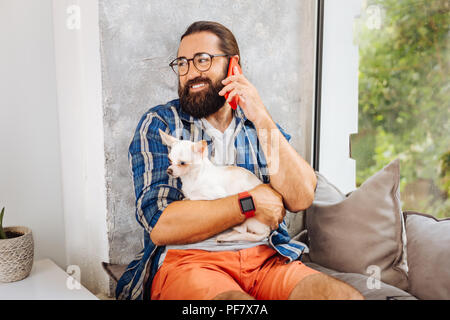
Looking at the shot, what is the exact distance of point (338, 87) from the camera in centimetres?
162

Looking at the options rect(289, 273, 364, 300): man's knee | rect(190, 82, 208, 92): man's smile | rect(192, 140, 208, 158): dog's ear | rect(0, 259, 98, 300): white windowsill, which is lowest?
rect(0, 259, 98, 300): white windowsill

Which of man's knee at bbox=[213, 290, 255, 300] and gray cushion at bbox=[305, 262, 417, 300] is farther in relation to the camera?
gray cushion at bbox=[305, 262, 417, 300]

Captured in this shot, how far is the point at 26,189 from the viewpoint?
1.32 metres

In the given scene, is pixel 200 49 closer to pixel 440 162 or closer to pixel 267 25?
pixel 267 25

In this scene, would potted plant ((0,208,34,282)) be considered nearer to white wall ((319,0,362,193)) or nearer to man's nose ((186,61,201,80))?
man's nose ((186,61,201,80))

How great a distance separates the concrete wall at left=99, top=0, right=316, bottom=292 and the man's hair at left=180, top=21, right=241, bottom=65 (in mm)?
44

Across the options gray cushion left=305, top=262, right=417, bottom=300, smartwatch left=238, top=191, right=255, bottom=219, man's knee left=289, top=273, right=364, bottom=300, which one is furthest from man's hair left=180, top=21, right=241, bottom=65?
gray cushion left=305, top=262, right=417, bottom=300

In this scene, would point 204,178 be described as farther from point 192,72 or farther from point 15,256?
point 15,256

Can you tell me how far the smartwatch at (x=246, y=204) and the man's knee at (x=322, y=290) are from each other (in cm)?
24

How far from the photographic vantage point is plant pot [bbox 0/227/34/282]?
111cm

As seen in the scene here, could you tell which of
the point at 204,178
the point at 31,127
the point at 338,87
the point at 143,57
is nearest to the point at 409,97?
the point at 338,87

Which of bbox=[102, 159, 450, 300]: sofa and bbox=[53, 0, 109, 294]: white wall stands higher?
bbox=[53, 0, 109, 294]: white wall

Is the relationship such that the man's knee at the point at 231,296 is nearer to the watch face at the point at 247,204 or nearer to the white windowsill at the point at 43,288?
the watch face at the point at 247,204
